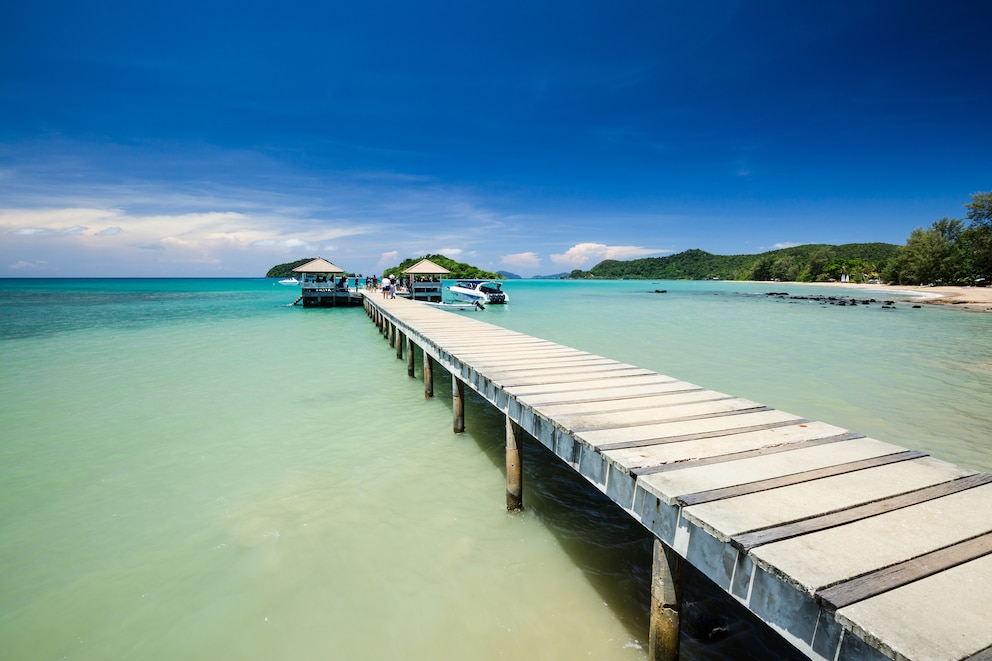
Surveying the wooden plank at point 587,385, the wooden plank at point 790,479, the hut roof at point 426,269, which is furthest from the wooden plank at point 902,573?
the hut roof at point 426,269

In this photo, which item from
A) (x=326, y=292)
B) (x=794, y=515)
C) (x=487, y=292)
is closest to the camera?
(x=794, y=515)

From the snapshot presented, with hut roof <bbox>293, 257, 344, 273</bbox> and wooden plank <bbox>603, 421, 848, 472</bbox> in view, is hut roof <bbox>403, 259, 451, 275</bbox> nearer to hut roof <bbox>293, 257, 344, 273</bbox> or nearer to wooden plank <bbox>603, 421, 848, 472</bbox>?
hut roof <bbox>293, 257, 344, 273</bbox>

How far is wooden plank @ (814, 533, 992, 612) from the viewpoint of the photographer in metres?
1.63

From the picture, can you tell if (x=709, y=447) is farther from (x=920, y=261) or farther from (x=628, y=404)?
(x=920, y=261)

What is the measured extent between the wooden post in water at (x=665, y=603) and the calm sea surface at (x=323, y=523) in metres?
0.40

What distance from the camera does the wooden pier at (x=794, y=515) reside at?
1.60 metres

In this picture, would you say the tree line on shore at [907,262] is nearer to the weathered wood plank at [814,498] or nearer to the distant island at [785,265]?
the distant island at [785,265]

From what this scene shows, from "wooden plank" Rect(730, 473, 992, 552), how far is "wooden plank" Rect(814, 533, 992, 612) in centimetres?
31

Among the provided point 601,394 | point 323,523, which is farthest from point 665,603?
point 323,523

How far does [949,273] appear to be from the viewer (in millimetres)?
59188

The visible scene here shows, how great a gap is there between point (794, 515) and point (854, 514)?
30 cm

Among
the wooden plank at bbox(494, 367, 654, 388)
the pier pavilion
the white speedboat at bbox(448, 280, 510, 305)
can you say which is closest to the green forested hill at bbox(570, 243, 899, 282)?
the white speedboat at bbox(448, 280, 510, 305)

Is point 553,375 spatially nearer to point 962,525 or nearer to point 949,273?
point 962,525

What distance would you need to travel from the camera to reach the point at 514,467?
4.71 meters
